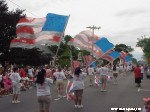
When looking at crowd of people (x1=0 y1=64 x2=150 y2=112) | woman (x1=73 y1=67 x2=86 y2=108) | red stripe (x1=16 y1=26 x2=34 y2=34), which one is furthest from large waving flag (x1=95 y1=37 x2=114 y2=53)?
woman (x1=73 y1=67 x2=86 y2=108)

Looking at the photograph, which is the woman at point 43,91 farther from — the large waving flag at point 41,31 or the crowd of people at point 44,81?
the large waving flag at point 41,31

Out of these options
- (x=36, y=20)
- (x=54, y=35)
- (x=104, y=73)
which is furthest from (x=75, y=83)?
(x=104, y=73)

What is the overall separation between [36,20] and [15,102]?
158 inches

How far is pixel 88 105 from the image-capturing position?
16562 millimetres

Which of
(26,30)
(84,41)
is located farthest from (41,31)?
(84,41)

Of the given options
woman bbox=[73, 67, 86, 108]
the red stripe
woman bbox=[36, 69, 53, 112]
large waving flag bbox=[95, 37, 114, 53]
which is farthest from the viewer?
large waving flag bbox=[95, 37, 114, 53]

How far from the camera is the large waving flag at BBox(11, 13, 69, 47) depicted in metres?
18.1

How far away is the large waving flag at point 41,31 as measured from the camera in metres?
18.1

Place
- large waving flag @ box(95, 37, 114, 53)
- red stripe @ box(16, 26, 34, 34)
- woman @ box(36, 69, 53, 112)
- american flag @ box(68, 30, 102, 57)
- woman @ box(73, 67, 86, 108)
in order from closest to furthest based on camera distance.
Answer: woman @ box(36, 69, 53, 112) < woman @ box(73, 67, 86, 108) < red stripe @ box(16, 26, 34, 34) < american flag @ box(68, 30, 102, 57) < large waving flag @ box(95, 37, 114, 53)

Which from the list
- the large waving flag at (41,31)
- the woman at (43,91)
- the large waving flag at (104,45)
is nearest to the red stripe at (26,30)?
the large waving flag at (41,31)

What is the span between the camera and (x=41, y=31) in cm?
1852

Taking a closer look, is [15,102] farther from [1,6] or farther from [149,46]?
[149,46]

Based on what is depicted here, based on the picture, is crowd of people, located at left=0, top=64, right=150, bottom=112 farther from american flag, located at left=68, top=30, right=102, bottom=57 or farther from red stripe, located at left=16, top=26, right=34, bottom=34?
american flag, located at left=68, top=30, right=102, bottom=57

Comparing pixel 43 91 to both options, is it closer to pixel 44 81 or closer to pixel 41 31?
pixel 44 81
